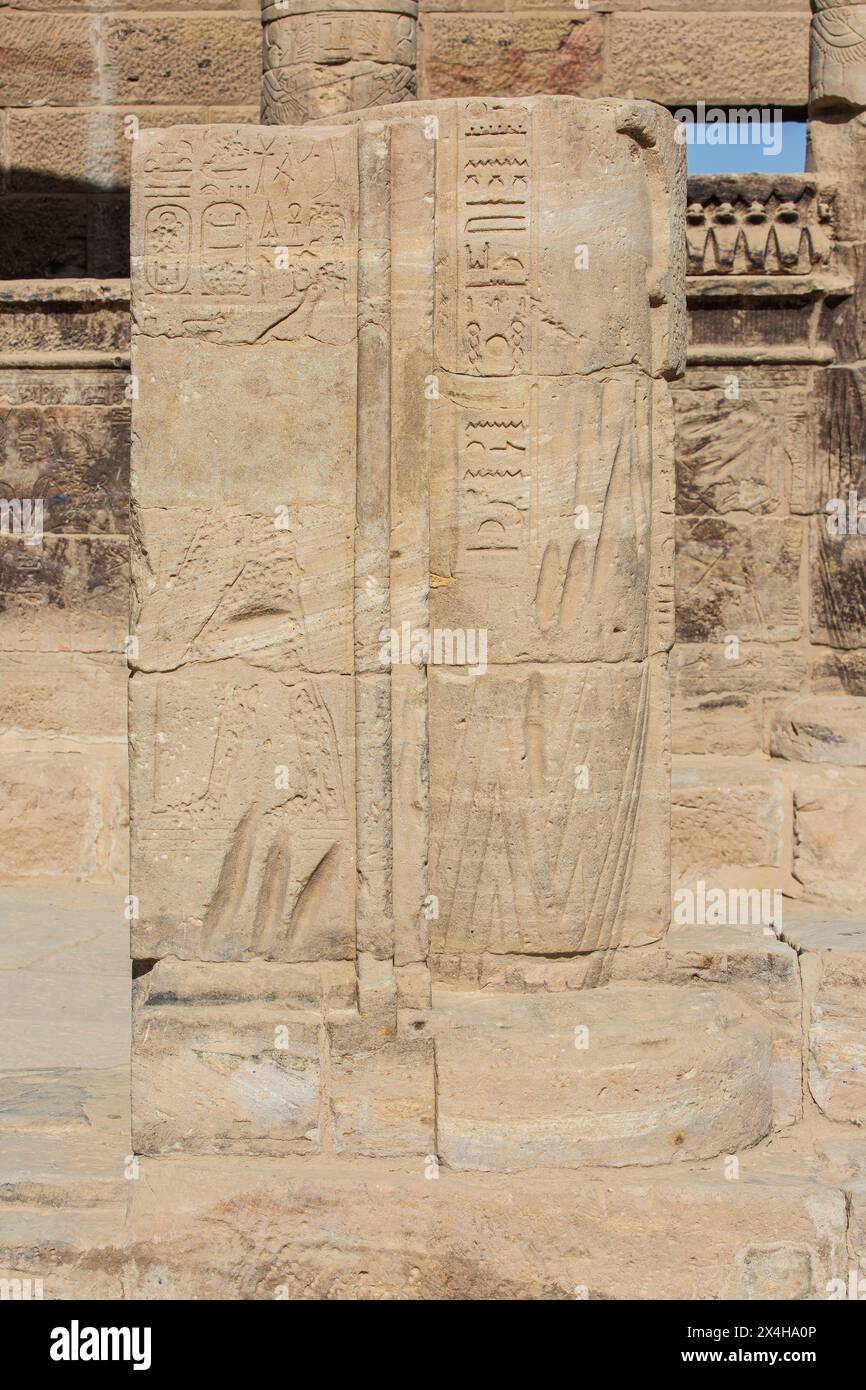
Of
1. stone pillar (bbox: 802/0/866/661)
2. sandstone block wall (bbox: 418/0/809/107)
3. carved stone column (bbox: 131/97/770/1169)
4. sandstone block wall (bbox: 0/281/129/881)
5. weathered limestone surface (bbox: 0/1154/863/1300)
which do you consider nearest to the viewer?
weathered limestone surface (bbox: 0/1154/863/1300)

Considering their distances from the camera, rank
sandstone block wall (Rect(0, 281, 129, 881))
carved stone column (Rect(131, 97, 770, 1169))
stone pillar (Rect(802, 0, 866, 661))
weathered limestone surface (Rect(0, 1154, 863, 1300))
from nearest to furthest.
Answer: weathered limestone surface (Rect(0, 1154, 863, 1300)) < carved stone column (Rect(131, 97, 770, 1169)) < stone pillar (Rect(802, 0, 866, 661)) < sandstone block wall (Rect(0, 281, 129, 881))

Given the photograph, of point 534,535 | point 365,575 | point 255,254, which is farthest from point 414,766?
point 255,254

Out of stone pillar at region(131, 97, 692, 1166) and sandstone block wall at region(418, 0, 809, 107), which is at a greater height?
sandstone block wall at region(418, 0, 809, 107)

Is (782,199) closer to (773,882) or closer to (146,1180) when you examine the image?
(773,882)

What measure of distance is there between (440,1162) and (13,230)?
251 inches

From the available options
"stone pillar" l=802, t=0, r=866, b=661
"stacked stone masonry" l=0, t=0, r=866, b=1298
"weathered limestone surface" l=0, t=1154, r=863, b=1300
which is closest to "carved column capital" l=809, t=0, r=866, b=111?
"stone pillar" l=802, t=0, r=866, b=661

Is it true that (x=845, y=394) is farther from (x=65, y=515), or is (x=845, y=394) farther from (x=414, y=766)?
(x=414, y=766)

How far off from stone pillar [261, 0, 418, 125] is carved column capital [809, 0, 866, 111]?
165cm

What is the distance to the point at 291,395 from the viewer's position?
3793mm

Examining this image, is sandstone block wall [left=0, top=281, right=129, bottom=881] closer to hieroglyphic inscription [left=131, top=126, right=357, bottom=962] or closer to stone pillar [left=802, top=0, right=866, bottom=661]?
stone pillar [left=802, top=0, right=866, bottom=661]

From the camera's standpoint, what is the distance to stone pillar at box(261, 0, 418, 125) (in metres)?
6.85

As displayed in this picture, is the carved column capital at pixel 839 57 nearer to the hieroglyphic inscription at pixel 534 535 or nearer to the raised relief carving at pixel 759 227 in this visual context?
the raised relief carving at pixel 759 227

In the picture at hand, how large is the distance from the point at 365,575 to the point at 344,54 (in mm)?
3850

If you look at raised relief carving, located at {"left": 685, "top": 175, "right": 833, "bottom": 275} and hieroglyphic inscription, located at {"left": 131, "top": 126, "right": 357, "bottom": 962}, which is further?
raised relief carving, located at {"left": 685, "top": 175, "right": 833, "bottom": 275}
